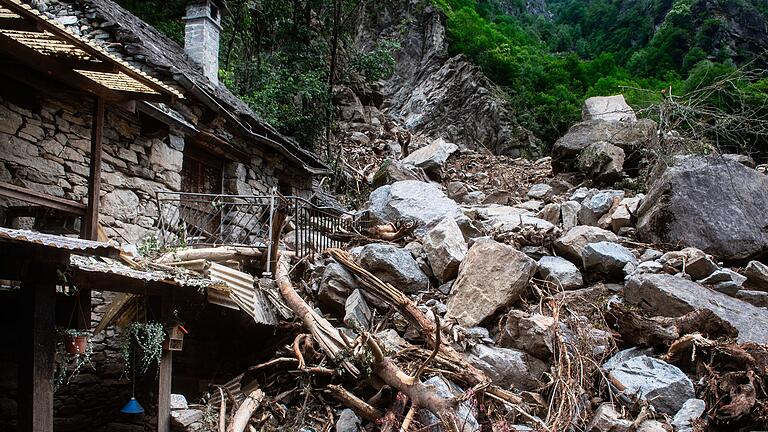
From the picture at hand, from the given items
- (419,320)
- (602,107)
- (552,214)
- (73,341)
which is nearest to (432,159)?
(602,107)

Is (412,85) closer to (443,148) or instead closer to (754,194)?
(443,148)

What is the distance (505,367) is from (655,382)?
1501 millimetres

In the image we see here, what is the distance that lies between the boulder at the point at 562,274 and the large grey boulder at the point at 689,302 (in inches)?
27.0

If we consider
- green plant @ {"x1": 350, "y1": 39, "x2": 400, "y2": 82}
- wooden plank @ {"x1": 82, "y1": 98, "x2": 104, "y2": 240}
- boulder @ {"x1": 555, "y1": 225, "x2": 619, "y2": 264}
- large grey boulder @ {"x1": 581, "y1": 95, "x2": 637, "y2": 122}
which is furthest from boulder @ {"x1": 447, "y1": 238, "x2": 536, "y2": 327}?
green plant @ {"x1": 350, "y1": 39, "x2": 400, "y2": 82}

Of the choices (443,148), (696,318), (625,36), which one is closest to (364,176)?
(443,148)

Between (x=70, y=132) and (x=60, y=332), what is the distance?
2720 mm

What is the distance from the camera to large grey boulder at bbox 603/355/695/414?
563 centimetres

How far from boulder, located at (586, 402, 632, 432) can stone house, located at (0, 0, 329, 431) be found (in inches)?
157

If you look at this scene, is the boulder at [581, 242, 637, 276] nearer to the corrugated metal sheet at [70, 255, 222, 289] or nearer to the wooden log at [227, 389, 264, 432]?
the wooden log at [227, 389, 264, 432]

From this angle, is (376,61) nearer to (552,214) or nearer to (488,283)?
(552,214)

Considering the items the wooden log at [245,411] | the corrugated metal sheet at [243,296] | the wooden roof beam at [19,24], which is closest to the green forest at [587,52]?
the corrugated metal sheet at [243,296]

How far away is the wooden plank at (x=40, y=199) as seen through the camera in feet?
16.2

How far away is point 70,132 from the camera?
6.53 m

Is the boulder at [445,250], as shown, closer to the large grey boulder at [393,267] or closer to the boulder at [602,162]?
the large grey boulder at [393,267]
